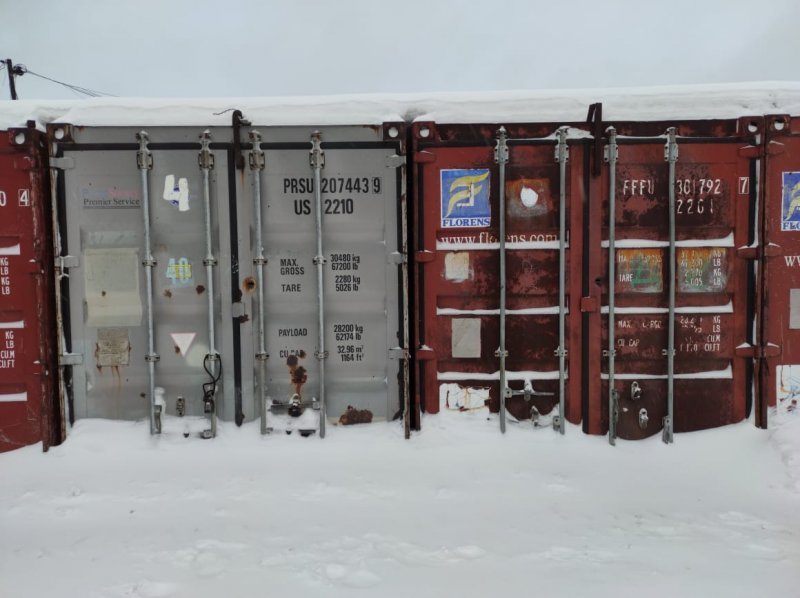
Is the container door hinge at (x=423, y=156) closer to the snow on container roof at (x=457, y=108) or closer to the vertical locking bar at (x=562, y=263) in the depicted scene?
the snow on container roof at (x=457, y=108)

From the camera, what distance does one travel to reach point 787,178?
14.7ft

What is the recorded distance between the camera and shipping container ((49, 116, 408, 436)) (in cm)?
443

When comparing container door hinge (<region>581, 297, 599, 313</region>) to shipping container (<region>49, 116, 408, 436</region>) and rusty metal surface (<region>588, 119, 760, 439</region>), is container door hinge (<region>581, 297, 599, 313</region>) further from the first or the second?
shipping container (<region>49, 116, 408, 436</region>)

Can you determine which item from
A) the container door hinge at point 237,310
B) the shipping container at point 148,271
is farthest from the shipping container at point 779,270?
the shipping container at point 148,271

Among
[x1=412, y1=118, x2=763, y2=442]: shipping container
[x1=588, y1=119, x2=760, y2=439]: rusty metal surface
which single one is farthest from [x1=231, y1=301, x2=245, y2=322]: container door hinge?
[x1=588, y1=119, x2=760, y2=439]: rusty metal surface

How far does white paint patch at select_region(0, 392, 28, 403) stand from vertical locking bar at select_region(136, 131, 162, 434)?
1195 mm

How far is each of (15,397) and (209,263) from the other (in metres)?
2.25

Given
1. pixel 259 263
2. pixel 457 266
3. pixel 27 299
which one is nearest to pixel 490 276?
pixel 457 266

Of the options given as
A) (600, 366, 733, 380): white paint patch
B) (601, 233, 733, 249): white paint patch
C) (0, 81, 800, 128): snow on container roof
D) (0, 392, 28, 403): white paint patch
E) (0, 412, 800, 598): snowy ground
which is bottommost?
(0, 412, 800, 598): snowy ground

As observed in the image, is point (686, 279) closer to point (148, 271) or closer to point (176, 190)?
point (176, 190)

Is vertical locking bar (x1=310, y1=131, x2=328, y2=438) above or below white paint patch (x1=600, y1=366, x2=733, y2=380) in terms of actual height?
above

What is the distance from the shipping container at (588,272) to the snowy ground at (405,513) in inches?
15.4

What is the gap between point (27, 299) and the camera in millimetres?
4422

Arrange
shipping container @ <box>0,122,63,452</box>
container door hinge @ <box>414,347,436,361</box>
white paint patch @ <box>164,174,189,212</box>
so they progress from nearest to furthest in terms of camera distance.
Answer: shipping container @ <box>0,122,63,452</box> → white paint patch @ <box>164,174,189,212</box> → container door hinge @ <box>414,347,436,361</box>
